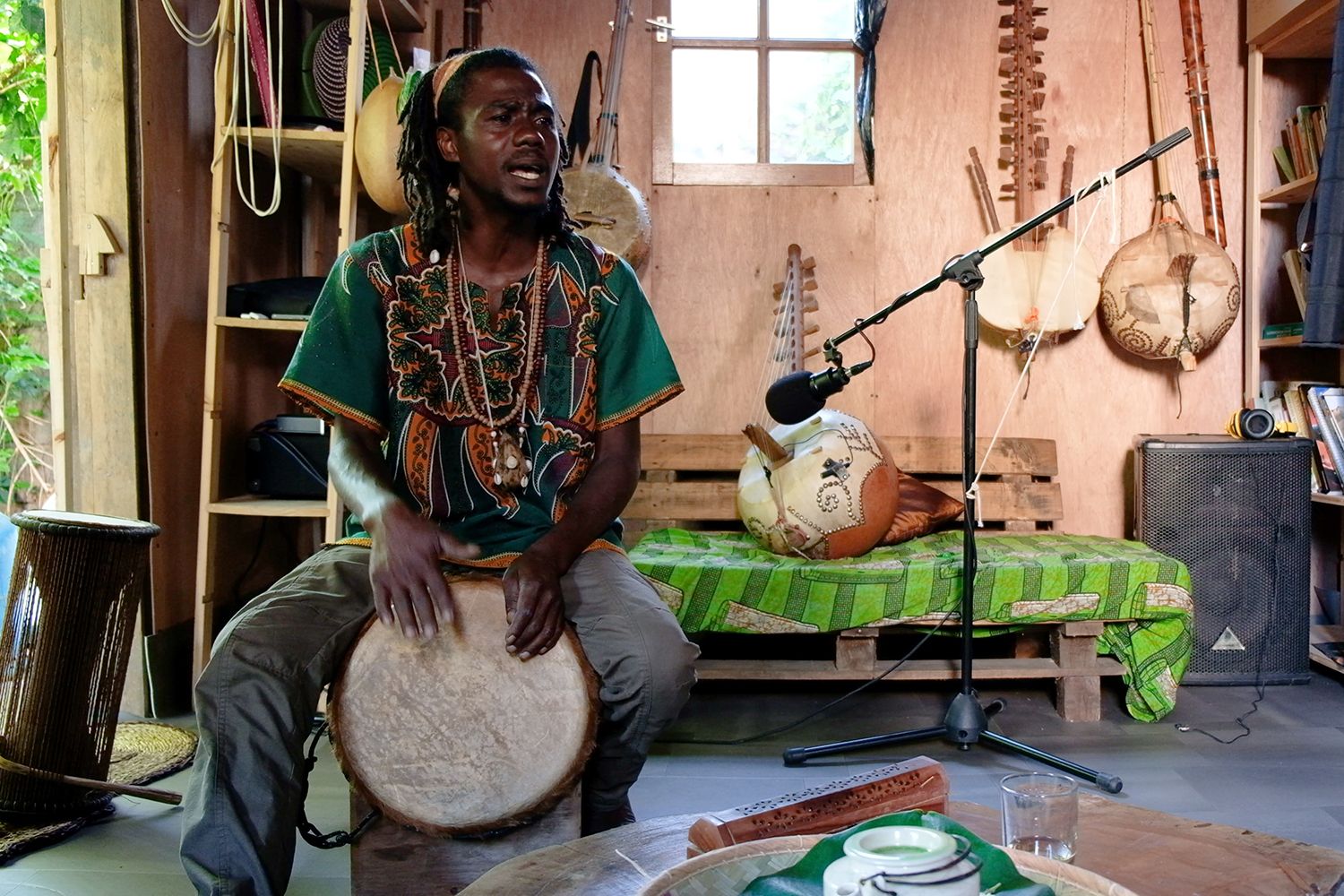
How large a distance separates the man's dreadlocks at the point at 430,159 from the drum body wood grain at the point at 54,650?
1013 mm

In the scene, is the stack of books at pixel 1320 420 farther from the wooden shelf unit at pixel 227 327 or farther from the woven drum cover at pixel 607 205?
the wooden shelf unit at pixel 227 327

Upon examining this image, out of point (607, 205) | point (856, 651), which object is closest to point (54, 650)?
point (856, 651)

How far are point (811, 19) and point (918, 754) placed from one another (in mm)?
2570

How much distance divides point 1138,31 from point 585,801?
11.1 ft

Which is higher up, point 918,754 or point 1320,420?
point 1320,420

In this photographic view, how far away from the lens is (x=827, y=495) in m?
3.11

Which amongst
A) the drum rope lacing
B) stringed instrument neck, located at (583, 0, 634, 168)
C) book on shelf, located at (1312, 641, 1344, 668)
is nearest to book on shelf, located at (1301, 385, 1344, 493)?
book on shelf, located at (1312, 641, 1344, 668)

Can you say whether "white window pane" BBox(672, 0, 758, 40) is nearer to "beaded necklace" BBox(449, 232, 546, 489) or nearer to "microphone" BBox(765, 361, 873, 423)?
"microphone" BBox(765, 361, 873, 423)

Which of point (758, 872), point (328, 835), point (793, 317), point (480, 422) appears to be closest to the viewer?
point (758, 872)

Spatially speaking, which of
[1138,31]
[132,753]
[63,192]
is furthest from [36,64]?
[1138,31]

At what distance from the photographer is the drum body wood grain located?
7.41 feet

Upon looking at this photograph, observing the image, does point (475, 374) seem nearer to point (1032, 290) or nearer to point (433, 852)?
point (433, 852)

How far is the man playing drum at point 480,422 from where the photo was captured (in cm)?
156

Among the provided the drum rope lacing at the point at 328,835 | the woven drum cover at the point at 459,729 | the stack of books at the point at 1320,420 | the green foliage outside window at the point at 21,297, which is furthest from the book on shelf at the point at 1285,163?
the green foliage outside window at the point at 21,297
